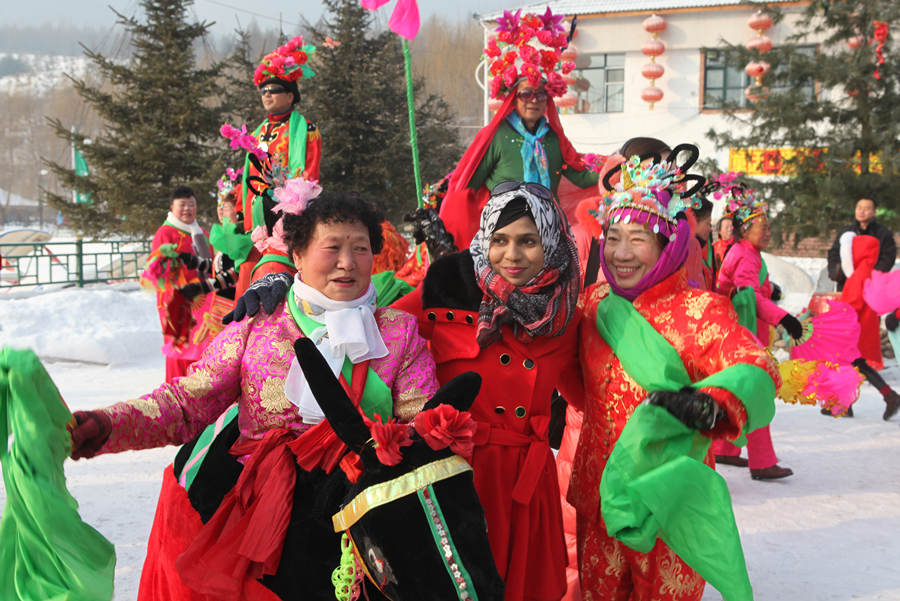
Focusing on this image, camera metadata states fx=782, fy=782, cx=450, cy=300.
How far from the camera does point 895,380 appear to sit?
9.61 meters

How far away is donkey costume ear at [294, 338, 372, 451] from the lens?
1859 millimetres

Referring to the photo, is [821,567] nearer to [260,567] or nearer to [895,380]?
[260,567]

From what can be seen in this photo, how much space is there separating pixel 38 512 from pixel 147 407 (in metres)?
0.48

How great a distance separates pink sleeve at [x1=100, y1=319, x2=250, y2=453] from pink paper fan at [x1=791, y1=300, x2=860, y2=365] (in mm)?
2615

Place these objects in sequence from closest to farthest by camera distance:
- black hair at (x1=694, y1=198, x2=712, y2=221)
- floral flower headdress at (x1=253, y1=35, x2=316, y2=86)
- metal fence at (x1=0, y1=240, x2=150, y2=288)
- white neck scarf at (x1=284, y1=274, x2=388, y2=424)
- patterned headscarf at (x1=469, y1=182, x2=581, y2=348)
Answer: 1. white neck scarf at (x1=284, y1=274, x2=388, y2=424)
2. patterned headscarf at (x1=469, y1=182, x2=581, y2=348)
3. black hair at (x1=694, y1=198, x2=712, y2=221)
4. floral flower headdress at (x1=253, y1=35, x2=316, y2=86)
5. metal fence at (x1=0, y1=240, x2=150, y2=288)

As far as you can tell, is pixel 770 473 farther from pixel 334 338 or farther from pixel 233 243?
pixel 334 338

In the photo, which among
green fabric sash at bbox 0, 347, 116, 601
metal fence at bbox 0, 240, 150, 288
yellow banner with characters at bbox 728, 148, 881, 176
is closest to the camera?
green fabric sash at bbox 0, 347, 116, 601

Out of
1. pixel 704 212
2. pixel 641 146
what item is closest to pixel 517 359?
pixel 641 146

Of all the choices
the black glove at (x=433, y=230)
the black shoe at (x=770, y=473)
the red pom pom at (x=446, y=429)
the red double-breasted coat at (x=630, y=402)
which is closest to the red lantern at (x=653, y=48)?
the black shoe at (x=770, y=473)

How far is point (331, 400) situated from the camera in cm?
187

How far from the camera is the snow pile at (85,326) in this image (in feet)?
32.0

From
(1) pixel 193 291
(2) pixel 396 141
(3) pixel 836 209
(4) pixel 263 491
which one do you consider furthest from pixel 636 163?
(2) pixel 396 141

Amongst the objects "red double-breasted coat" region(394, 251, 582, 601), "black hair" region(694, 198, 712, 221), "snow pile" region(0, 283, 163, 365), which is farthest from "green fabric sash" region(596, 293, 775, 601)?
"snow pile" region(0, 283, 163, 365)

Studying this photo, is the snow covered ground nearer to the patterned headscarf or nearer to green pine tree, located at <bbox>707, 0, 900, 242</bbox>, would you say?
the patterned headscarf
